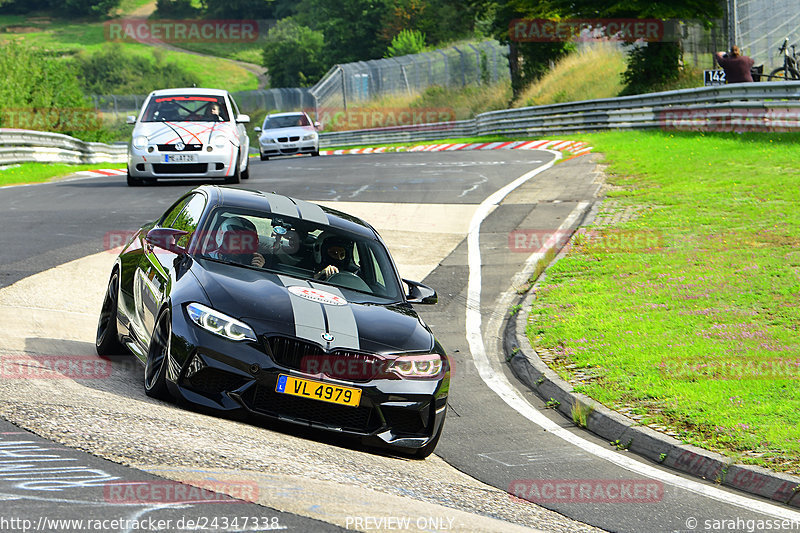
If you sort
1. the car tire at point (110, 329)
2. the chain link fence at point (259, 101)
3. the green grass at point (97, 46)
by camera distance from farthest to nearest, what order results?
the green grass at point (97, 46) → the chain link fence at point (259, 101) → the car tire at point (110, 329)

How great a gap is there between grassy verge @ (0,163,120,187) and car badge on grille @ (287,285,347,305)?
19660 mm

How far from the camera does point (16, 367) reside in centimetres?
701

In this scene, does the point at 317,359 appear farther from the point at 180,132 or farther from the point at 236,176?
the point at 236,176

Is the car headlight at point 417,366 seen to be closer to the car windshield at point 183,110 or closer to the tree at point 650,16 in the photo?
the car windshield at point 183,110

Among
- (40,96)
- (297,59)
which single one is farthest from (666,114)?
(297,59)

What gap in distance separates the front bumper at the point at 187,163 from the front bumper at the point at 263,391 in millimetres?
13399

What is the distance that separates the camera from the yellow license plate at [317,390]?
6.20 metres

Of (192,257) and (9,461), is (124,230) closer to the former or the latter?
(192,257)

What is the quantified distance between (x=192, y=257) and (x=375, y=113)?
2053 inches

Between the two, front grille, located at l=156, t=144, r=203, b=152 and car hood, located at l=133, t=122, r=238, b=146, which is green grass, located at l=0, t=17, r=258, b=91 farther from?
front grille, located at l=156, t=144, r=203, b=152

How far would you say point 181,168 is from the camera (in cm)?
1950

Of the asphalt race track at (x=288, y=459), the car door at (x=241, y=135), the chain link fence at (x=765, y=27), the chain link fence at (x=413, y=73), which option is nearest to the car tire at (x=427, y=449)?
the asphalt race track at (x=288, y=459)

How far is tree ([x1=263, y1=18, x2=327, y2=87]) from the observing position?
348 ft

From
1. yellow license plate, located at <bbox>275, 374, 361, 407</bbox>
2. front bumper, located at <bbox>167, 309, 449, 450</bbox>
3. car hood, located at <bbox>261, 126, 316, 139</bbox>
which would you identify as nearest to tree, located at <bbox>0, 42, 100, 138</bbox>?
car hood, located at <bbox>261, 126, 316, 139</bbox>
